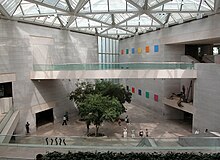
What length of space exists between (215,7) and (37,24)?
18.5 meters

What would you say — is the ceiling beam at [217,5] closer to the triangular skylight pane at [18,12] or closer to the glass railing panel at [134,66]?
the glass railing panel at [134,66]

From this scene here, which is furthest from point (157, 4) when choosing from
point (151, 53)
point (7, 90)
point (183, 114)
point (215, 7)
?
point (7, 90)

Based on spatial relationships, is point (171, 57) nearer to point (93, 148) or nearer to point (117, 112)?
point (117, 112)

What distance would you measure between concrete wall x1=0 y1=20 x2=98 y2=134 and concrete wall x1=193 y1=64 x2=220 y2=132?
1654cm

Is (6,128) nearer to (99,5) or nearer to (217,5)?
(99,5)

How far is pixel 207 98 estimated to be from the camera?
69.1 ft

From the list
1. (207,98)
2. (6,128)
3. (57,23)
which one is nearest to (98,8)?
(57,23)

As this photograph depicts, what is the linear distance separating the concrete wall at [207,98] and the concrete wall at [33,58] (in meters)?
16.5

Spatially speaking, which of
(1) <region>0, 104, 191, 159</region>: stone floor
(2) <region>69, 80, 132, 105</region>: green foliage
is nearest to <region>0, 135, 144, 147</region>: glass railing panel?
(1) <region>0, 104, 191, 159</region>: stone floor

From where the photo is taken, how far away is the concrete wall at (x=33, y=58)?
21.5 metres

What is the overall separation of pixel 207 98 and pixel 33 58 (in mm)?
18705

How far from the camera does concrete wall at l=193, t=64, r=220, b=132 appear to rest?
1979cm

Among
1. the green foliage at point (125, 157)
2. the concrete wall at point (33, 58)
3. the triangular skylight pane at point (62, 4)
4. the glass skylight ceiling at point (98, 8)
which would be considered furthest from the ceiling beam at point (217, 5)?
the concrete wall at point (33, 58)

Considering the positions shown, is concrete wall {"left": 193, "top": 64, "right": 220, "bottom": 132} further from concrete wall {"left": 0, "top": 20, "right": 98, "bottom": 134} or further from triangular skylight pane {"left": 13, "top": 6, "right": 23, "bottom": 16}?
triangular skylight pane {"left": 13, "top": 6, "right": 23, "bottom": 16}
